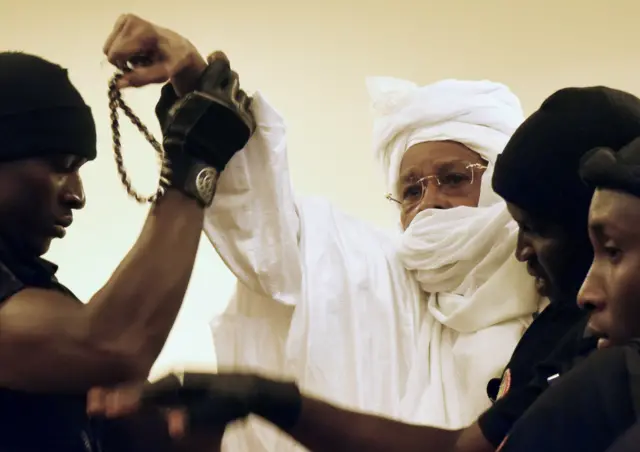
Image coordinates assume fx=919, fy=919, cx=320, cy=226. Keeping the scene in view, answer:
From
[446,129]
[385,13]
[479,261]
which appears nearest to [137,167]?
[385,13]

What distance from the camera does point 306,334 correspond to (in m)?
1.15

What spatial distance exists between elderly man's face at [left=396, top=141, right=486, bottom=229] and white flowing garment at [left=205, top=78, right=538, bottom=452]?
0.08 meters

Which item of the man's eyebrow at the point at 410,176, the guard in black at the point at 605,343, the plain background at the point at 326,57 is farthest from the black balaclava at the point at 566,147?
the plain background at the point at 326,57

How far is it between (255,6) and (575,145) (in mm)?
1194

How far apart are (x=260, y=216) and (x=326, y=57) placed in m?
0.92

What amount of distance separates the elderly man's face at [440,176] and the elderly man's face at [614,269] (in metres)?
0.59

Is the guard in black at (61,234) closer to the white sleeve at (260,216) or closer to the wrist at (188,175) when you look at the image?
the wrist at (188,175)

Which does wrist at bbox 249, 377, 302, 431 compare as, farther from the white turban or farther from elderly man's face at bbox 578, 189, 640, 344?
the white turban

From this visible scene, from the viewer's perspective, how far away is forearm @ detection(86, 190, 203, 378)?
797 millimetres

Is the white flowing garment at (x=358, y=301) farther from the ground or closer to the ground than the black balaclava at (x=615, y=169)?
closer to the ground

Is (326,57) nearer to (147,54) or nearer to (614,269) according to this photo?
(147,54)

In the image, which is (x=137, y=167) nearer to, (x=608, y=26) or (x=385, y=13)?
(x=385, y=13)

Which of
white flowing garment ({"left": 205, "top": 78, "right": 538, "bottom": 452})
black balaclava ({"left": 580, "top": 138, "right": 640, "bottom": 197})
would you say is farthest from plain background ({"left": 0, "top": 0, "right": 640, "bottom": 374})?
black balaclava ({"left": 580, "top": 138, "right": 640, "bottom": 197})

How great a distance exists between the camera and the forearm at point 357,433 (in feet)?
2.97
